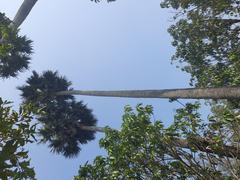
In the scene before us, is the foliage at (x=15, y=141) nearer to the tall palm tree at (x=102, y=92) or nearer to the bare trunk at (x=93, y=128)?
the tall palm tree at (x=102, y=92)

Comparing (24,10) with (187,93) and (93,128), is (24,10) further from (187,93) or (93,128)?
(187,93)

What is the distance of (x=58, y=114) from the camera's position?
26.1m

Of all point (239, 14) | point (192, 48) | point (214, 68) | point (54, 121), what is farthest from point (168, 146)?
point (54, 121)

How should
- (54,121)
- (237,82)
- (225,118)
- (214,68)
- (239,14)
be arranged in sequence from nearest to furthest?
(225,118), (237,82), (239,14), (214,68), (54,121)

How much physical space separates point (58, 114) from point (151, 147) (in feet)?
54.5

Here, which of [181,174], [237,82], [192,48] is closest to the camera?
[181,174]

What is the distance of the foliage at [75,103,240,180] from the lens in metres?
9.33

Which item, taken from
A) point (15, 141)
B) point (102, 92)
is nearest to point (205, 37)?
point (102, 92)

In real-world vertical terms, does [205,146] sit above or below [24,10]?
below

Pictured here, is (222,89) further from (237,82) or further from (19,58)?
(19,58)

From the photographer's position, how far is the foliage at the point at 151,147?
9328mm

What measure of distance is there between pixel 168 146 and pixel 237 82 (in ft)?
12.1

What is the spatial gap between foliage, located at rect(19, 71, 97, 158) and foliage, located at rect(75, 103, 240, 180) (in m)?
13.1

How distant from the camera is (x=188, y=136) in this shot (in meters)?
10.1
